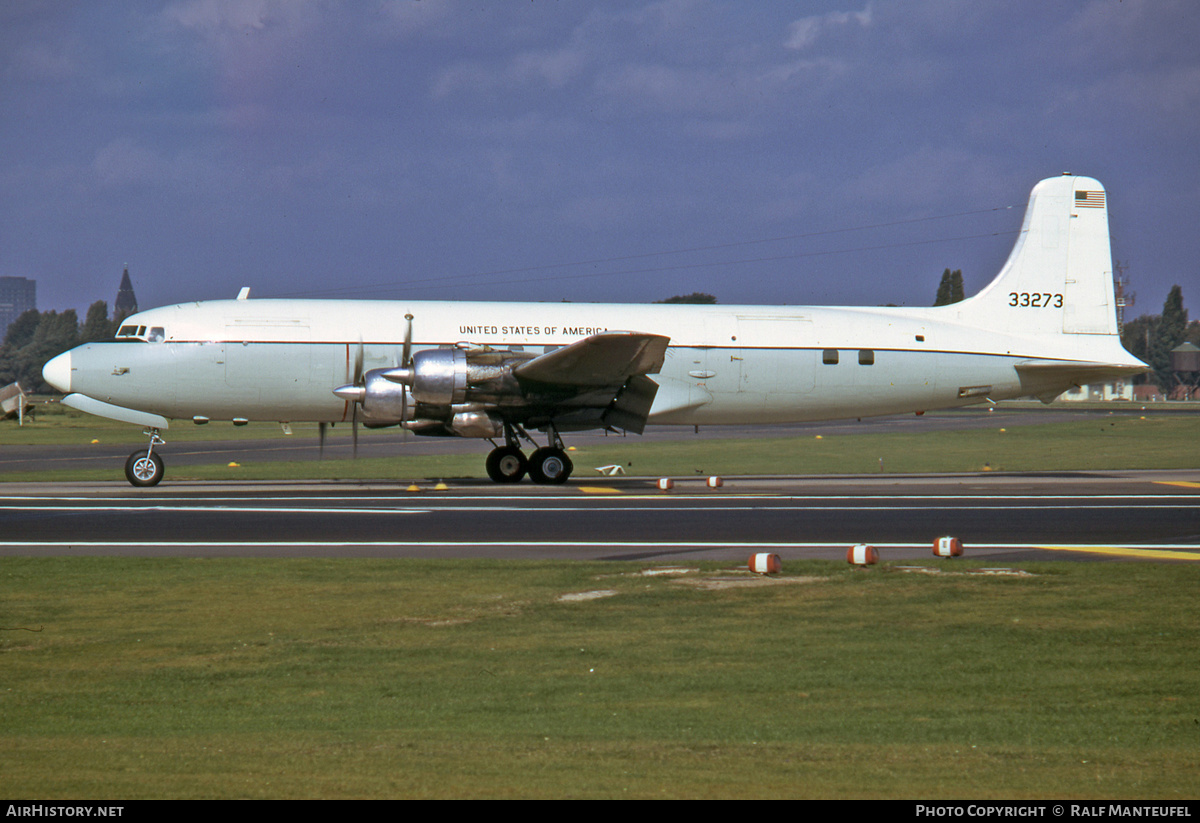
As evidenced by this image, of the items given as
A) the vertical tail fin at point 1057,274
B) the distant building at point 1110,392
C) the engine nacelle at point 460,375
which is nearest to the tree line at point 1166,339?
the distant building at point 1110,392

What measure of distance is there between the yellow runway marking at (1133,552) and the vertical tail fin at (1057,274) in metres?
16.3

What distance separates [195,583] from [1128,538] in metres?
13.9

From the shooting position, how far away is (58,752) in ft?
20.9

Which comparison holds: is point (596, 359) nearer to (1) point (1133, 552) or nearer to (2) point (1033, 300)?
(1) point (1133, 552)

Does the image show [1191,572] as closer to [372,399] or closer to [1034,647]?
[1034,647]

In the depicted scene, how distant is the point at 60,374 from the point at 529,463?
11956mm

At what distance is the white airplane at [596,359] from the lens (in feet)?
84.9

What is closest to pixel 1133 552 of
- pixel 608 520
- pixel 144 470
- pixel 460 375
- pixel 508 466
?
pixel 608 520

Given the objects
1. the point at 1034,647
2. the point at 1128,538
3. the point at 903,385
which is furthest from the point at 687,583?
the point at 903,385

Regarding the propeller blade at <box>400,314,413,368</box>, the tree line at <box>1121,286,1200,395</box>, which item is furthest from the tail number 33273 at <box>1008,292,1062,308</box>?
the tree line at <box>1121,286,1200,395</box>

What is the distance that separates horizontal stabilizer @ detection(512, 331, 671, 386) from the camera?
24422mm

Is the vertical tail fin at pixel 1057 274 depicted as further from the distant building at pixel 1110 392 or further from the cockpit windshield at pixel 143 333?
the distant building at pixel 1110 392

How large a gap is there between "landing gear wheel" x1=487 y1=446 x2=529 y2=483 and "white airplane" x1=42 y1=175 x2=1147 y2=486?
0.13 ft

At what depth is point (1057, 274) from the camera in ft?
103
